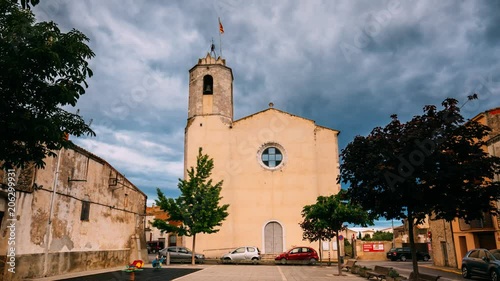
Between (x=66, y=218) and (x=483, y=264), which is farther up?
(x=66, y=218)

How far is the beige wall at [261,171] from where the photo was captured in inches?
1248

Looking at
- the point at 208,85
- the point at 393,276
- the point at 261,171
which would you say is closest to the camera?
the point at 393,276

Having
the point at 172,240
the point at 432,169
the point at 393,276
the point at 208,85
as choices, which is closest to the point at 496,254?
the point at 393,276

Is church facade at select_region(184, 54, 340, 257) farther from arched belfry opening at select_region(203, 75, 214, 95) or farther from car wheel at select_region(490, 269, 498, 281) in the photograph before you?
car wheel at select_region(490, 269, 498, 281)

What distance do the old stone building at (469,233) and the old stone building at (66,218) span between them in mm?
19614

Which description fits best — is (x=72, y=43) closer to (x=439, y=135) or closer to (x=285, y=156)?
(x=439, y=135)

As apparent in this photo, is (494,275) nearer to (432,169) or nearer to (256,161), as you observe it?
(432,169)

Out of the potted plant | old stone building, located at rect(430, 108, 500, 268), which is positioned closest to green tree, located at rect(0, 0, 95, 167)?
the potted plant

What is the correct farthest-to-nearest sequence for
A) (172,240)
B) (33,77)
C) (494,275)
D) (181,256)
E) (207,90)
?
(172,240) < (207,90) < (181,256) < (494,275) < (33,77)

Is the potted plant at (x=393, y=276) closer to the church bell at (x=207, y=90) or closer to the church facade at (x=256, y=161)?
the church facade at (x=256, y=161)

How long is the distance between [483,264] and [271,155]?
67.1 ft

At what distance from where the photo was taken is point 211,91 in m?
34.8

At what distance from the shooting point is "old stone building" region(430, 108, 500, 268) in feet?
62.5

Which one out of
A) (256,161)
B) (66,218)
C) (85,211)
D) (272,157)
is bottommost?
Result: (66,218)
